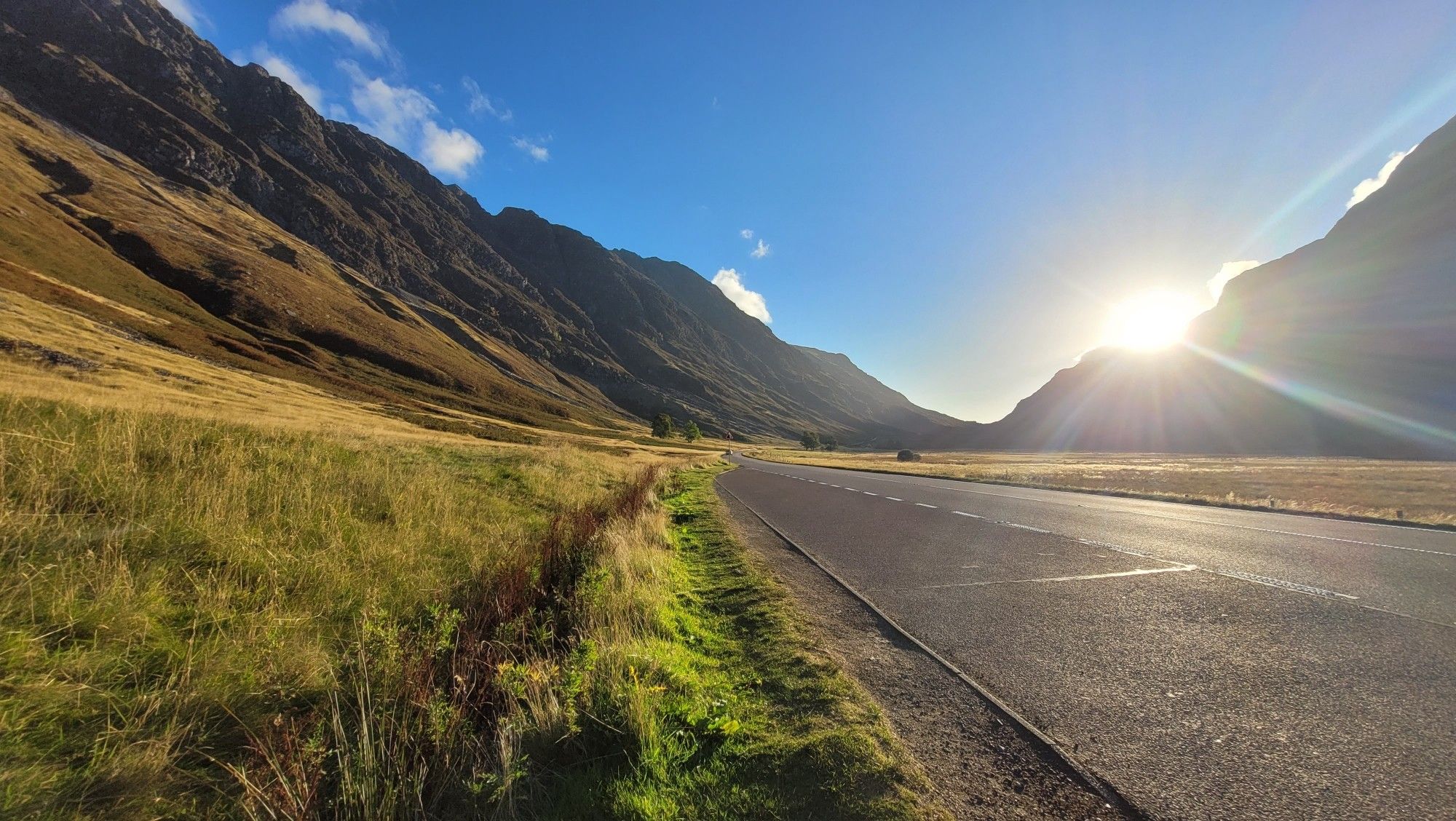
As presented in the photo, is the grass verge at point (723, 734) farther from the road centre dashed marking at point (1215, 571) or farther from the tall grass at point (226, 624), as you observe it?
the road centre dashed marking at point (1215, 571)

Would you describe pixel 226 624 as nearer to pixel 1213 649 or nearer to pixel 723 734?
pixel 723 734

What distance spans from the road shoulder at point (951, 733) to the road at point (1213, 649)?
24cm

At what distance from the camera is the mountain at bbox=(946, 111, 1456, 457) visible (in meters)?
93.8

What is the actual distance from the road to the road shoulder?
9.5 inches

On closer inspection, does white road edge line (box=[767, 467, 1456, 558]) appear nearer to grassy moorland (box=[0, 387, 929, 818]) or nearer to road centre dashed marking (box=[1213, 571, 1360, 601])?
road centre dashed marking (box=[1213, 571, 1360, 601])

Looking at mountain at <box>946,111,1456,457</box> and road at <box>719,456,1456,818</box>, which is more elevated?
mountain at <box>946,111,1456,457</box>

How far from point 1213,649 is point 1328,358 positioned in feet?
533

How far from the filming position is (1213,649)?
446 cm

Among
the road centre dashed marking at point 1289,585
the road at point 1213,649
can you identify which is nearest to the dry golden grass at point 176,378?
the road at point 1213,649

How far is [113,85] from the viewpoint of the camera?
7480 inches

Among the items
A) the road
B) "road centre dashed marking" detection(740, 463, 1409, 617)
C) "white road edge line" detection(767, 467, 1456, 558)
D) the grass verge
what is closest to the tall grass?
A: the grass verge

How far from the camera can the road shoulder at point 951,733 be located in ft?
8.85

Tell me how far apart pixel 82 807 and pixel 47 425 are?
5.08 metres

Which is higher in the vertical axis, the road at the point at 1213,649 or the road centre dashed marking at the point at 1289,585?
the road centre dashed marking at the point at 1289,585
